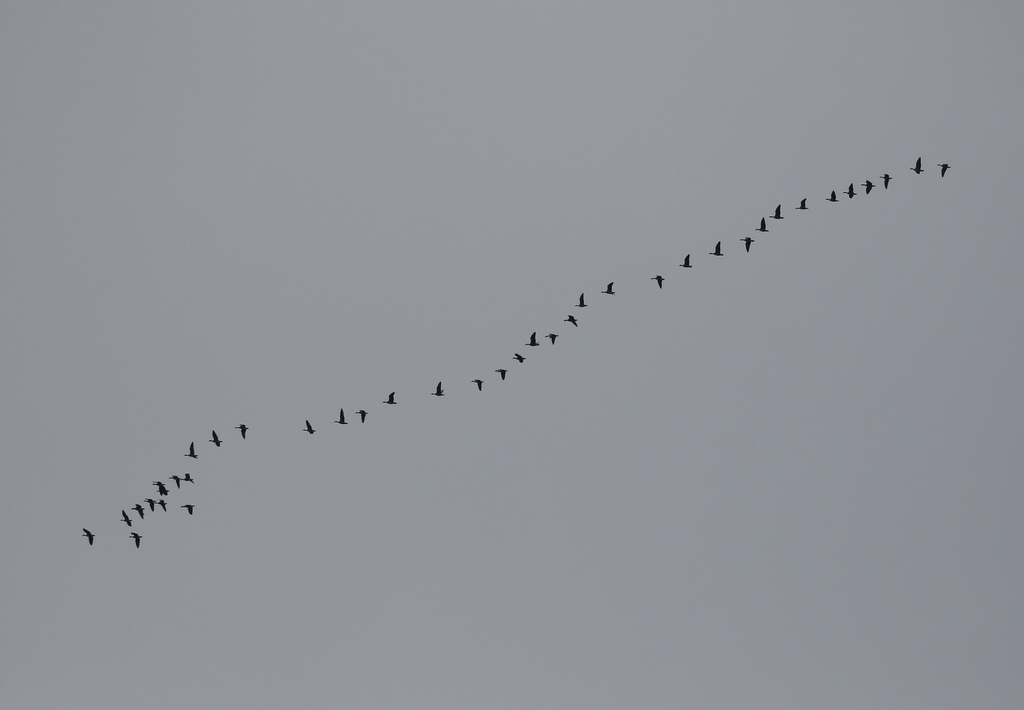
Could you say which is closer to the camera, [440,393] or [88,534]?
Result: [440,393]

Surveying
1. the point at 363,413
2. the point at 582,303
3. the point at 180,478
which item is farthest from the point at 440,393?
the point at 180,478

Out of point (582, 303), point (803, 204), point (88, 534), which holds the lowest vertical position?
point (88, 534)

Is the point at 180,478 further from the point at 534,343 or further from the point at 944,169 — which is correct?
the point at 944,169

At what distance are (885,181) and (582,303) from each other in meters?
26.7

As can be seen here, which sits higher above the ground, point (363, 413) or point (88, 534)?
point (363, 413)

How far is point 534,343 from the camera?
116 m

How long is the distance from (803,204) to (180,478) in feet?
188

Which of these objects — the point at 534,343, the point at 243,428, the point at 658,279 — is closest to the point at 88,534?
the point at 243,428

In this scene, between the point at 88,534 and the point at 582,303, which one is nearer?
the point at 582,303

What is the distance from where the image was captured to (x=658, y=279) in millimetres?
116188

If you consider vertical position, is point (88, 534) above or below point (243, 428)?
below

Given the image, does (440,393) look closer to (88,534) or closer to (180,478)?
(180,478)

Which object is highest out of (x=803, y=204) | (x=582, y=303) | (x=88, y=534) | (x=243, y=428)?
(x=803, y=204)

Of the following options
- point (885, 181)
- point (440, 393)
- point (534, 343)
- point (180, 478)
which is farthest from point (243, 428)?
point (885, 181)
